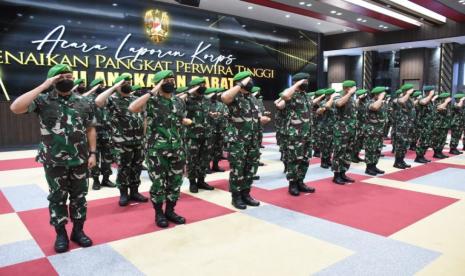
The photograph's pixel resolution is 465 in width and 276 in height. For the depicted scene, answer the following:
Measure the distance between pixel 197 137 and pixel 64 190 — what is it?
92.4 inches

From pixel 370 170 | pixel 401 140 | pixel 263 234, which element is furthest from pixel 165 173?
pixel 401 140

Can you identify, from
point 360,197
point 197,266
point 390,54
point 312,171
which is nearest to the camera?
point 197,266

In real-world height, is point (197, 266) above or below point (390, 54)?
below

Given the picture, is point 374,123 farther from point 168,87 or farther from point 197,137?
point 168,87

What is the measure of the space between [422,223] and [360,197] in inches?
41.4

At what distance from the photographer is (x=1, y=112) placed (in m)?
8.91

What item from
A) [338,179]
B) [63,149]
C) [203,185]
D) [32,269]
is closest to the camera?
[32,269]

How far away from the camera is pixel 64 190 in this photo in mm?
2820

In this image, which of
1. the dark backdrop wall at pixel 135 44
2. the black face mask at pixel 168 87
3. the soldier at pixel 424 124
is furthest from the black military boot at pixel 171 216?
the dark backdrop wall at pixel 135 44

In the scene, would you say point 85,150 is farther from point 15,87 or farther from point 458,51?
point 458,51

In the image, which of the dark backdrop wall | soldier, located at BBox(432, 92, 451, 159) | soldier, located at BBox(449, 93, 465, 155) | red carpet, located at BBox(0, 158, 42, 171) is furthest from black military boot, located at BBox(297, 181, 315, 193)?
the dark backdrop wall

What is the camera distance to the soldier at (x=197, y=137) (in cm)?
489

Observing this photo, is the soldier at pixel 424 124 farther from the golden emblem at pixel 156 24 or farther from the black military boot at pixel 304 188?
the golden emblem at pixel 156 24

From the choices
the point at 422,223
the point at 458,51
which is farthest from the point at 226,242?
the point at 458,51
